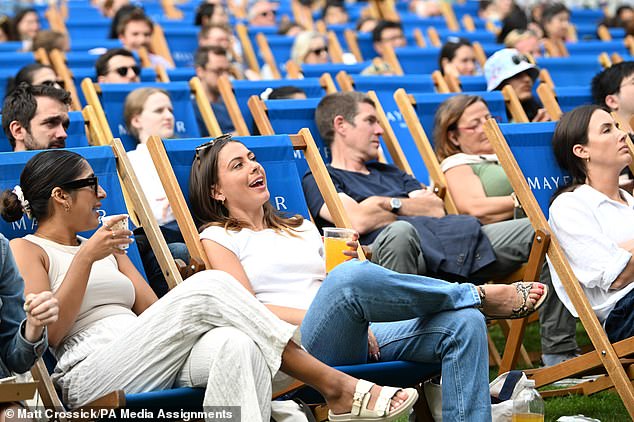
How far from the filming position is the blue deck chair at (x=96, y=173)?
4.09m

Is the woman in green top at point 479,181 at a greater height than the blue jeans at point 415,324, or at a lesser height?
greater

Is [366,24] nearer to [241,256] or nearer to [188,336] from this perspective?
[241,256]

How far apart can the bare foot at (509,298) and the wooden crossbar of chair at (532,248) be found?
2.08 feet

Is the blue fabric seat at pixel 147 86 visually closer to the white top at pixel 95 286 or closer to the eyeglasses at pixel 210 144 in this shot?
the eyeglasses at pixel 210 144

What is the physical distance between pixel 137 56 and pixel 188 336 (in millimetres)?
5210

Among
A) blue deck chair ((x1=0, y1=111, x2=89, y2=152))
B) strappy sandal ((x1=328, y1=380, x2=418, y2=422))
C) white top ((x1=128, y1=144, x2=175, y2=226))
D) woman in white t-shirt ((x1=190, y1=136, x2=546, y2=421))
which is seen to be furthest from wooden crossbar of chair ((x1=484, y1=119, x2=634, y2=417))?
blue deck chair ((x1=0, y1=111, x2=89, y2=152))

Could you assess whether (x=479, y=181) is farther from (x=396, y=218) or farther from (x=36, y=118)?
(x=36, y=118)

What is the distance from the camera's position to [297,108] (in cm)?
592

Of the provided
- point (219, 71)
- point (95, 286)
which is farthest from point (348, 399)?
point (219, 71)

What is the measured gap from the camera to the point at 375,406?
11.4 ft

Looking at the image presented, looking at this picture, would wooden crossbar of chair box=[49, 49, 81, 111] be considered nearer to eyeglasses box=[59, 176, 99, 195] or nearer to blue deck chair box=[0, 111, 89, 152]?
blue deck chair box=[0, 111, 89, 152]

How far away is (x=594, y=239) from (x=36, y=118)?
230 centimetres

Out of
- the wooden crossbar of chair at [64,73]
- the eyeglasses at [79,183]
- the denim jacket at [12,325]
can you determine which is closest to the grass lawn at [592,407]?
the eyeglasses at [79,183]

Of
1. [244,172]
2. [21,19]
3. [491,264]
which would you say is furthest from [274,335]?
[21,19]
